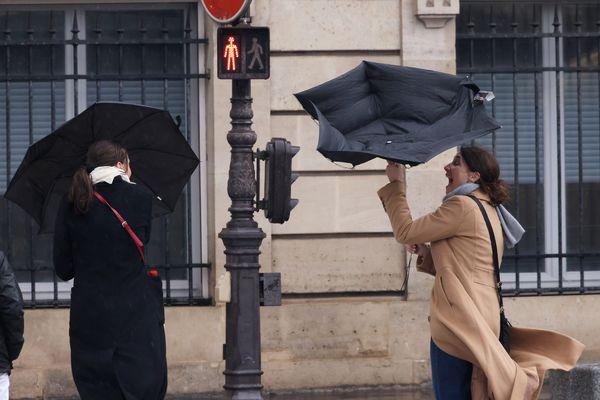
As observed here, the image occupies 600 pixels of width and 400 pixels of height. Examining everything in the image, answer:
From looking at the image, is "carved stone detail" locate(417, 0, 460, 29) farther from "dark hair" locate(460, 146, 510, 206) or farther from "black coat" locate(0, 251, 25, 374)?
"black coat" locate(0, 251, 25, 374)

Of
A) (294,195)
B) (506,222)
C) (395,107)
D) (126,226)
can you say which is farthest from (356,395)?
(126,226)

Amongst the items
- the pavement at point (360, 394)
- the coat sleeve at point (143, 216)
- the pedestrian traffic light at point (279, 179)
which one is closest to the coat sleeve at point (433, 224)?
the pedestrian traffic light at point (279, 179)

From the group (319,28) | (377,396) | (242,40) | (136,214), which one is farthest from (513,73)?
(136,214)

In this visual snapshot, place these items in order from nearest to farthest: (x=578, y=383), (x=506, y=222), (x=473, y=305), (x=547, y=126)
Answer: (x=473, y=305) → (x=506, y=222) → (x=578, y=383) → (x=547, y=126)

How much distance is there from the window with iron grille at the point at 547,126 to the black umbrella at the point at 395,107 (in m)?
4.04

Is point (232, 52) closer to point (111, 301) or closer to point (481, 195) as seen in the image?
point (481, 195)

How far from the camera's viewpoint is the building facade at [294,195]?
10.6m

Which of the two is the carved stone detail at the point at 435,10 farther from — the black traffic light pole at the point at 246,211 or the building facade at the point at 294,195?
the black traffic light pole at the point at 246,211

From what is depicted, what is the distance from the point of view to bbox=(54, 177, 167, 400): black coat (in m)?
6.67

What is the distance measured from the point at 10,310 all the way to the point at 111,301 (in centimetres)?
63

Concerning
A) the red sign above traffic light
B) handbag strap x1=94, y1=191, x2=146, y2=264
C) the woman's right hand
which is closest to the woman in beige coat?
the woman's right hand

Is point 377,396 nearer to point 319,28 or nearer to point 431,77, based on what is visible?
point 319,28

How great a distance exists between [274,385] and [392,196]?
11.8ft

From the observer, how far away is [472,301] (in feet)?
23.4
